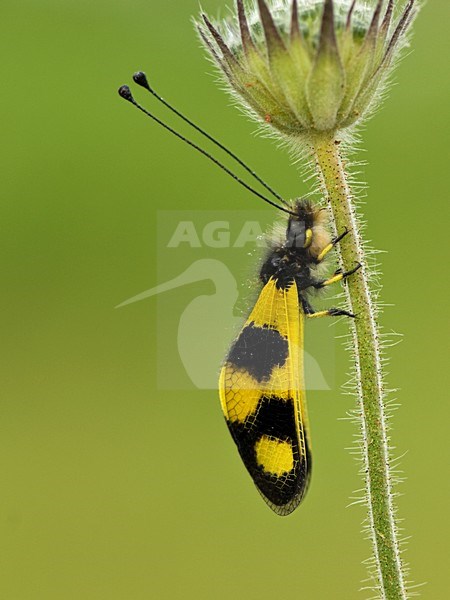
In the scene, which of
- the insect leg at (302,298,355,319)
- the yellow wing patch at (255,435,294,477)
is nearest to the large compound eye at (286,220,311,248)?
the insect leg at (302,298,355,319)

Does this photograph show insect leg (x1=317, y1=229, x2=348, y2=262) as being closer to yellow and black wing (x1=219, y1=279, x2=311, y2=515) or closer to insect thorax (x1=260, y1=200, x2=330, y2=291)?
insect thorax (x1=260, y1=200, x2=330, y2=291)

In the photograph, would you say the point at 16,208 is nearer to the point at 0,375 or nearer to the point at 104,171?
the point at 104,171

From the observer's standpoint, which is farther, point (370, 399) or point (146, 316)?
point (146, 316)

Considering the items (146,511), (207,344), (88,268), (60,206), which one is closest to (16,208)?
(60,206)

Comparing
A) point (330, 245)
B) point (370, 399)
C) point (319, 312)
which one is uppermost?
point (330, 245)

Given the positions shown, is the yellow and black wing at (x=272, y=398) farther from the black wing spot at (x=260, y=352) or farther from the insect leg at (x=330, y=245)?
the insect leg at (x=330, y=245)

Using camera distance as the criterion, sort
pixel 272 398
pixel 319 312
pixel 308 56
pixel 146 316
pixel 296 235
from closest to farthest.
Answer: pixel 308 56 < pixel 272 398 < pixel 319 312 < pixel 296 235 < pixel 146 316

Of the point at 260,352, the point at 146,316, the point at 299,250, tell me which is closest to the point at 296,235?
the point at 299,250

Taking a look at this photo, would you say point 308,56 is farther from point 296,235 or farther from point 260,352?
point 260,352
